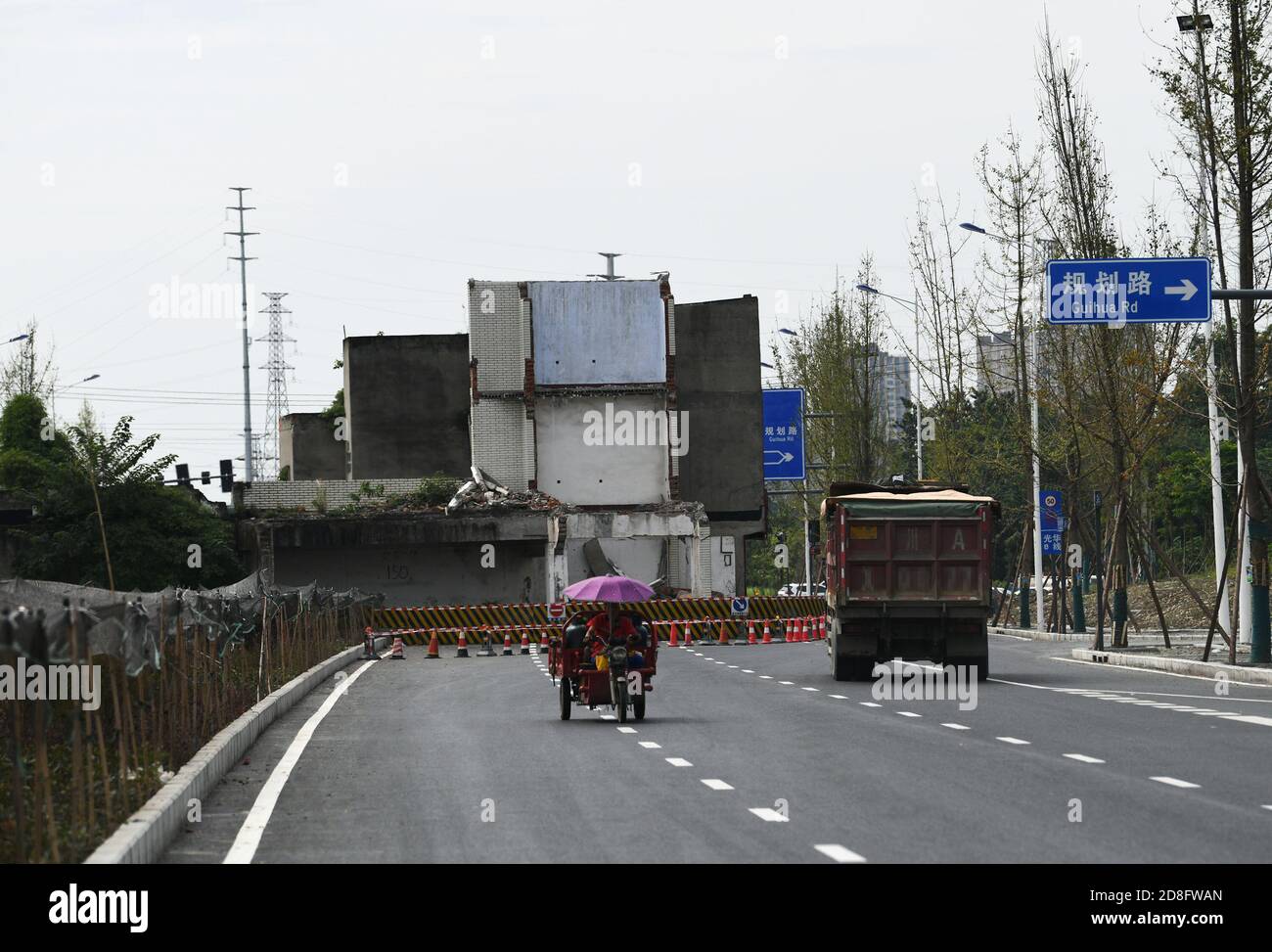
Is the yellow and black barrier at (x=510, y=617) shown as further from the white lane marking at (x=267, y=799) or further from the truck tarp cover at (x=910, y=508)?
the white lane marking at (x=267, y=799)

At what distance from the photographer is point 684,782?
15859 mm

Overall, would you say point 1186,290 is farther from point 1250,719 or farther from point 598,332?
point 598,332

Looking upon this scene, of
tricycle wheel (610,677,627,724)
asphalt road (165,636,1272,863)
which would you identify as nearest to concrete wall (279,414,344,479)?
asphalt road (165,636,1272,863)

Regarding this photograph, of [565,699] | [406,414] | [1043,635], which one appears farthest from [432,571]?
[565,699]

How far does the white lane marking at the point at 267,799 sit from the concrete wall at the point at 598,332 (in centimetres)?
4695

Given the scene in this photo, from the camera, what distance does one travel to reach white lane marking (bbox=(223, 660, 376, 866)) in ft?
40.1

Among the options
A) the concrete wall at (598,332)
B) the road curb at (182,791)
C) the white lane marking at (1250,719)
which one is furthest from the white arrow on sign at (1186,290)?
the concrete wall at (598,332)

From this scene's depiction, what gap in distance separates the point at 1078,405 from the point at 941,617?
655 inches

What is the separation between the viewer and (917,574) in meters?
30.1

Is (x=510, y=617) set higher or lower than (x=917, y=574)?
lower

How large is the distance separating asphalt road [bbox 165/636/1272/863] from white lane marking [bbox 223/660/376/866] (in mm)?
74

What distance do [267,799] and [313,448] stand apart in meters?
70.4
